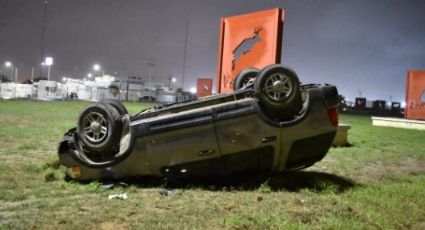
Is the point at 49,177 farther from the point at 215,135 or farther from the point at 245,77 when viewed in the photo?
the point at 245,77

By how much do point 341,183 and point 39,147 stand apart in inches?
247

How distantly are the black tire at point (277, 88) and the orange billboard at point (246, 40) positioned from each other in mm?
4089

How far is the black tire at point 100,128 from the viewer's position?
5.45m

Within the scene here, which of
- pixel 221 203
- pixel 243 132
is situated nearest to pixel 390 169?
pixel 243 132

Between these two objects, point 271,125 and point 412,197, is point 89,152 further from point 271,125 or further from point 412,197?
point 412,197

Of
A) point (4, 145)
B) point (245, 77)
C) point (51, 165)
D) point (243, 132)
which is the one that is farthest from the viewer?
point (4, 145)

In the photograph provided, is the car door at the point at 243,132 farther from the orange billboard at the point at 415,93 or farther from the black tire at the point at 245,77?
the orange billboard at the point at 415,93

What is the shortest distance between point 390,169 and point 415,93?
16.7 m

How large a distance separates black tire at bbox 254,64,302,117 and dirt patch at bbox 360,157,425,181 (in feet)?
8.08

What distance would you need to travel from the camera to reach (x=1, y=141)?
957 cm

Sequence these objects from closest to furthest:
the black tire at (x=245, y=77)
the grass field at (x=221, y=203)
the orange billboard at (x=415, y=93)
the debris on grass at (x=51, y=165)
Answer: the grass field at (x=221, y=203), the debris on grass at (x=51, y=165), the black tire at (x=245, y=77), the orange billboard at (x=415, y=93)

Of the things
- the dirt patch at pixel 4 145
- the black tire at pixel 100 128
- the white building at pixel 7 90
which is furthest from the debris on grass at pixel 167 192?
the white building at pixel 7 90

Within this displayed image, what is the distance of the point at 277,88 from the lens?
5.40 m

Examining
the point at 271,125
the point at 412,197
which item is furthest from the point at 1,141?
the point at 412,197
